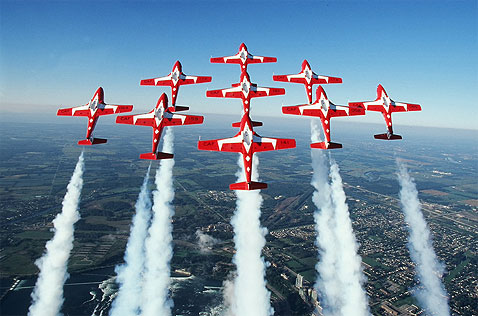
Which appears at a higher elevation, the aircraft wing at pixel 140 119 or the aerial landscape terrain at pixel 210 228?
the aircraft wing at pixel 140 119

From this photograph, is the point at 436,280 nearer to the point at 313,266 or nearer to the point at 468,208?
the point at 313,266

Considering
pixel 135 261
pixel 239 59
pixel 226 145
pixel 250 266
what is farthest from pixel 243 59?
pixel 135 261

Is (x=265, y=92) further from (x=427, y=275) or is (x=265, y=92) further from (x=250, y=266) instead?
(x=427, y=275)

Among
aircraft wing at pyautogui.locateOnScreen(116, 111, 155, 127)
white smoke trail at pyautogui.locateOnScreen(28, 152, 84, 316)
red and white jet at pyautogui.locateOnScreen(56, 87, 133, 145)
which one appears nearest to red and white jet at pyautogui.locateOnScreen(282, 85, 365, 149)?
aircraft wing at pyautogui.locateOnScreen(116, 111, 155, 127)

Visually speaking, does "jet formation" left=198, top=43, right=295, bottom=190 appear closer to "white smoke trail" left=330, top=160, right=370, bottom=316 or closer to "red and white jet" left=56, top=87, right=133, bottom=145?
"red and white jet" left=56, top=87, right=133, bottom=145

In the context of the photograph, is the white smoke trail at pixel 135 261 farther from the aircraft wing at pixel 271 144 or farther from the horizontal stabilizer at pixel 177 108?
the aircraft wing at pixel 271 144

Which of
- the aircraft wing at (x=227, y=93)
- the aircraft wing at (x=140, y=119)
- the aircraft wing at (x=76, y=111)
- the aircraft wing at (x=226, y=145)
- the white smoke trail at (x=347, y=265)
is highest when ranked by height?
the aircraft wing at (x=227, y=93)

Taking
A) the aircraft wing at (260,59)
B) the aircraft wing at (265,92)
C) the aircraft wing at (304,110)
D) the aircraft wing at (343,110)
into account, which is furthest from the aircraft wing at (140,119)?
the aircraft wing at (343,110)
